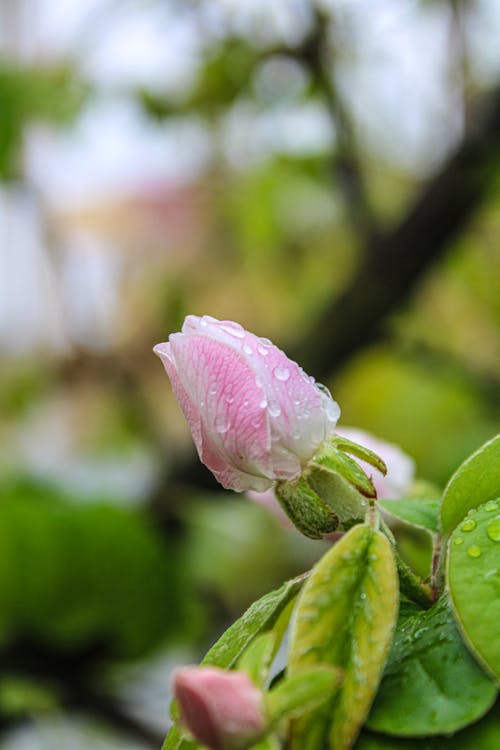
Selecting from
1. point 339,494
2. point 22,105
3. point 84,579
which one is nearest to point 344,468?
point 339,494

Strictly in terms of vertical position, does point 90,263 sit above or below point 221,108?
below

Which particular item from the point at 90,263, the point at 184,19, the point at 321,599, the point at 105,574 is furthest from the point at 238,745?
the point at 90,263

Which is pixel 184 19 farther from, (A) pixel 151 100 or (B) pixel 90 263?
(B) pixel 90 263

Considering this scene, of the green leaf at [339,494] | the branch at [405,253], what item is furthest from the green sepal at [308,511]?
the branch at [405,253]

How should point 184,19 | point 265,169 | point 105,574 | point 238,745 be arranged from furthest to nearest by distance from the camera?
point 265,169 → point 184,19 → point 105,574 → point 238,745

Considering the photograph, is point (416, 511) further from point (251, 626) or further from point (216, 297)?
point (216, 297)

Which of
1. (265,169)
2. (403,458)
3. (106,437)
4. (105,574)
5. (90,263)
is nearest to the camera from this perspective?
(403,458)

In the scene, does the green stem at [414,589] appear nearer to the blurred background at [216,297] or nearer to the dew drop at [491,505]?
the dew drop at [491,505]
